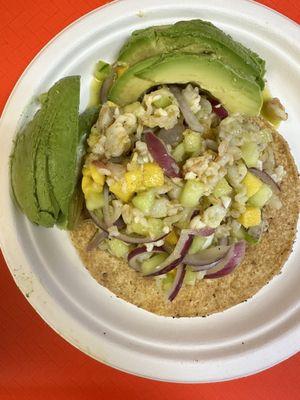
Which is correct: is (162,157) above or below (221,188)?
above

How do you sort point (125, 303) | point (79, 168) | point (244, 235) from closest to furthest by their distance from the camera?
point (79, 168) → point (244, 235) → point (125, 303)

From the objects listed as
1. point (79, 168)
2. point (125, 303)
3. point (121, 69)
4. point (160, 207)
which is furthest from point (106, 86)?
point (125, 303)

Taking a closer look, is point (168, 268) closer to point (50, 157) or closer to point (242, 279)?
point (242, 279)

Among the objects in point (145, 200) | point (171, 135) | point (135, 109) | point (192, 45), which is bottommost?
point (145, 200)

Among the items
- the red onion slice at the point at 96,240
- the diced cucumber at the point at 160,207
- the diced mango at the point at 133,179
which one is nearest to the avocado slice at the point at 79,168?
the red onion slice at the point at 96,240

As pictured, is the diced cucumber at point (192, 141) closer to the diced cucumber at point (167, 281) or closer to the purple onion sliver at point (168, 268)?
the purple onion sliver at point (168, 268)
